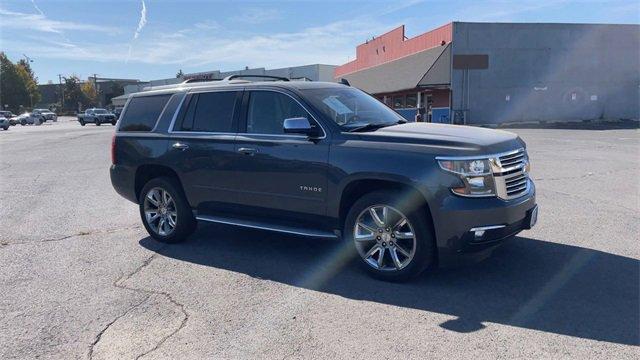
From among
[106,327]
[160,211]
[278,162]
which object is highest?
[278,162]

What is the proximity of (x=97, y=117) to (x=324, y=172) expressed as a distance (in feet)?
180

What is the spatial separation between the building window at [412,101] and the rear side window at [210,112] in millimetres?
32150

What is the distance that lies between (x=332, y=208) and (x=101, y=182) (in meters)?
8.40

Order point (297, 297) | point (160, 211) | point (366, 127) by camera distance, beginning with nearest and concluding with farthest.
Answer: point (297, 297), point (366, 127), point (160, 211)

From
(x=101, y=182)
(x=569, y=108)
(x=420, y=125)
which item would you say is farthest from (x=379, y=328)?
(x=569, y=108)

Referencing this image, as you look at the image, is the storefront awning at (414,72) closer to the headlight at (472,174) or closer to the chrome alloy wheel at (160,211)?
the chrome alloy wheel at (160,211)

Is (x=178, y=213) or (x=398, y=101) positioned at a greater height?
(x=398, y=101)

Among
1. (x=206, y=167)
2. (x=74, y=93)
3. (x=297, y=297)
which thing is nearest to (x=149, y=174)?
(x=206, y=167)

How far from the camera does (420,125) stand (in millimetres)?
5406

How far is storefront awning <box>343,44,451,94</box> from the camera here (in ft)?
109

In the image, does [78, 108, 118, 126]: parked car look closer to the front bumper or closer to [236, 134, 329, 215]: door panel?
[236, 134, 329, 215]: door panel

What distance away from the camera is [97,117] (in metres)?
54.1

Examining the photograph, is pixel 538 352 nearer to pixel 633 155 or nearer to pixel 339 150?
pixel 339 150

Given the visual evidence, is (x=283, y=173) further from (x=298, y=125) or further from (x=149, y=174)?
(x=149, y=174)
